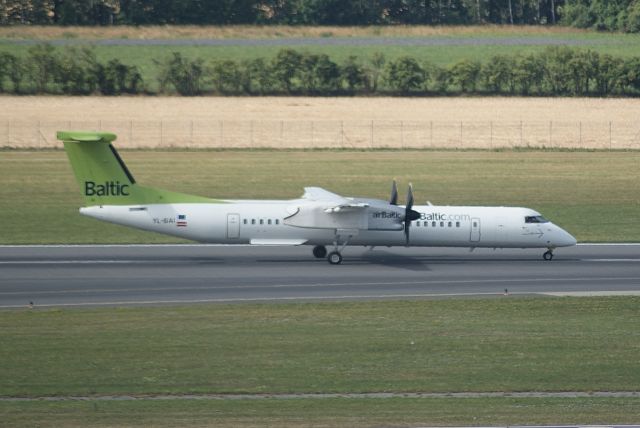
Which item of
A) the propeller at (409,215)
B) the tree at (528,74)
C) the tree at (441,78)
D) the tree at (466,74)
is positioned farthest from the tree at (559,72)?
the propeller at (409,215)

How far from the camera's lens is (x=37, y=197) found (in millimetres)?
65562

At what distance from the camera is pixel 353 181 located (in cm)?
7188

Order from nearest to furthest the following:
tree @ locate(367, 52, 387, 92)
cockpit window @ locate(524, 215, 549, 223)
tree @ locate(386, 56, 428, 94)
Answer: cockpit window @ locate(524, 215, 549, 223)
tree @ locate(386, 56, 428, 94)
tree @ locate(367, 52, 387, 92)

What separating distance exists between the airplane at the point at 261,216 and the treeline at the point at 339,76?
6207cm

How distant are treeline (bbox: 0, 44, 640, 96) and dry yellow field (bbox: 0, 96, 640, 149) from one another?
→ 232cm

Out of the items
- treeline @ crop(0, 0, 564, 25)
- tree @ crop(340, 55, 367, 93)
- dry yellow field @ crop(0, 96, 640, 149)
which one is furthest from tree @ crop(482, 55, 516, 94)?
treeline @ crop(0, 0, 564, 25)

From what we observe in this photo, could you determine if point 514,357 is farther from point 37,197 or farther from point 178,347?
point 37,197

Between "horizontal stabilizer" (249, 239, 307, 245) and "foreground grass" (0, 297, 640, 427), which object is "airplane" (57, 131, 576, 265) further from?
"foreground grass" (0, 297, 640, 427)

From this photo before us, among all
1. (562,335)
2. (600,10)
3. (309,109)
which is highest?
(600,10)

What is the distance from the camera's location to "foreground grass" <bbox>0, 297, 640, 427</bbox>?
24500mm

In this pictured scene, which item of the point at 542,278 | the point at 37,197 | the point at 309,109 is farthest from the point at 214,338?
the point at 309,109

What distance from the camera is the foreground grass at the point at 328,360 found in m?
24.5

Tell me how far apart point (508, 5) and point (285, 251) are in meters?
112

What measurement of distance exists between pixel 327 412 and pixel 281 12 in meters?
125
